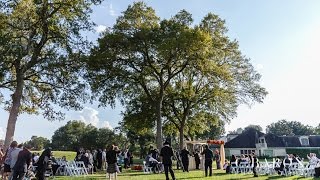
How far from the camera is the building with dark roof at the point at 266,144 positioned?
82.8 m

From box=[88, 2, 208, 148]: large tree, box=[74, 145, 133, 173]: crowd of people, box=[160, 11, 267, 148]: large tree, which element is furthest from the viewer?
box=[160, 11, 267, 148]: large tree

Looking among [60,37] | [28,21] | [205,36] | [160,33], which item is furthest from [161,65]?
[28,21]

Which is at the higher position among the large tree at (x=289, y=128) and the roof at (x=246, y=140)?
the large tree at (x=289, y=128)

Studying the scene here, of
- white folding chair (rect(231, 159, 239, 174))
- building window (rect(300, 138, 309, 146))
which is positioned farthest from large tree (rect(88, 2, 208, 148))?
building window (rect(300, 138, 309, 146))

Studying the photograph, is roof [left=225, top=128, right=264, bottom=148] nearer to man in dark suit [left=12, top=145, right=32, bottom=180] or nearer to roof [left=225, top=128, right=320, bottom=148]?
roof [left=225, top=128, right=320, bottom=148]

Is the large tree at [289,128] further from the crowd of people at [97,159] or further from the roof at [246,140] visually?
the crowd of people at [97,159]

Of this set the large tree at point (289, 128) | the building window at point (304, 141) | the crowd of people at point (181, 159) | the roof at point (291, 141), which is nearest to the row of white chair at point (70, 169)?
the crowd of people at point (181, 159)

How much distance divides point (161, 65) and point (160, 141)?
7.34m

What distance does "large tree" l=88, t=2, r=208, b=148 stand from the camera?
32.8m

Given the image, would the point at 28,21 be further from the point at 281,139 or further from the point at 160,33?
the point at 281,139

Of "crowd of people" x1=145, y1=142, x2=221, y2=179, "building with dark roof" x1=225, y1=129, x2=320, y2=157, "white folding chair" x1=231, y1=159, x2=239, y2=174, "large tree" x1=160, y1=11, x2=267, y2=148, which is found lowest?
"white folding chair" x1=231, y1=159, x2=239, y2=174

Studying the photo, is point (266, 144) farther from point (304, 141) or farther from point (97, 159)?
point (97, 159)

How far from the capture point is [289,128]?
148875 mm

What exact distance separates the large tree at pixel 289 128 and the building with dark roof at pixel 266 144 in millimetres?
60250
